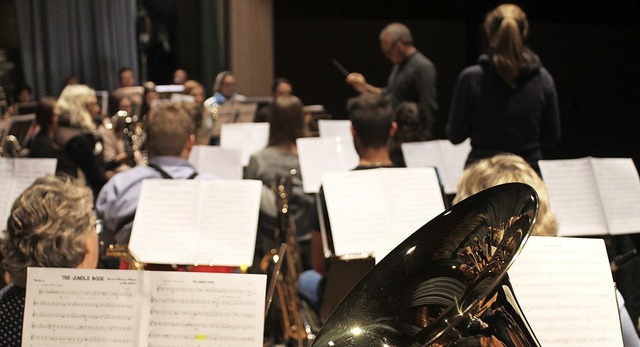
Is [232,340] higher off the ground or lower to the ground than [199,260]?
higher

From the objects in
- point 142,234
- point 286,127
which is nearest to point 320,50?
point 286,127

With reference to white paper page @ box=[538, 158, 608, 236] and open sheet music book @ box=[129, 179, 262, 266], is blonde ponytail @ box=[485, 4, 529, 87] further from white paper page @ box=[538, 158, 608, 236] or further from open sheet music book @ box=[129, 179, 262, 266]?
open sheet music book @ box=[129, 179, 262, 266]

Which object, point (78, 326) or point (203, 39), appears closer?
point (78, 326)

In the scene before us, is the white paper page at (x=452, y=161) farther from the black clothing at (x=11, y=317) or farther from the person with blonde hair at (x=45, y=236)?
the black clothing at (x=11, y=317)

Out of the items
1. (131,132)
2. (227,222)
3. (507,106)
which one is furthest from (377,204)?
(131,132)

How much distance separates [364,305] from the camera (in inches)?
59.7

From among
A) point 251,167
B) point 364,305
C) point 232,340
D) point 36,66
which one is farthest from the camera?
point 36,66

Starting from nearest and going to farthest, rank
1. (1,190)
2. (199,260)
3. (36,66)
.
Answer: (199,260), (1,190), (36,66)

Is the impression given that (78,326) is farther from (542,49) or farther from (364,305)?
(542,49)

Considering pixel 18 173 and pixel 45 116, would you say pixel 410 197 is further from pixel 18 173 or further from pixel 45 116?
pixel 45 116

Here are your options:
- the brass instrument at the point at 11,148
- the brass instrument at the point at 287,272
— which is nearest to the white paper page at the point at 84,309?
the brass instrument at the point at 287,272

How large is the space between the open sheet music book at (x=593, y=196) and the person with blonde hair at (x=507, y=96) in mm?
688

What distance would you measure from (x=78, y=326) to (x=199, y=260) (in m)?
1.01

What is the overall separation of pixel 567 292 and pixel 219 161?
276 cm
